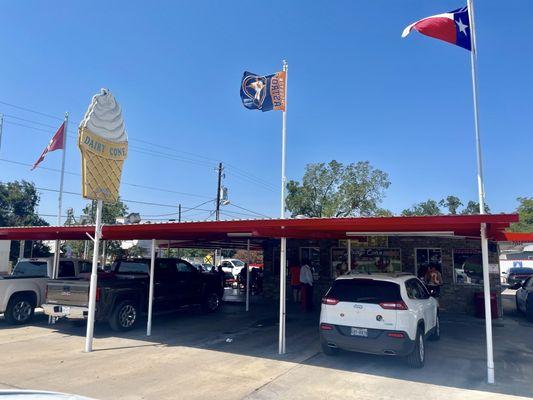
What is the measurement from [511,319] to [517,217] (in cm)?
1012

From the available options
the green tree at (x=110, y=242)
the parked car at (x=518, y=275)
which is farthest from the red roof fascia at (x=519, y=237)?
the green tree at (x=110, y=242)

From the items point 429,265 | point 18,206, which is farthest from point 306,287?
point 18,206

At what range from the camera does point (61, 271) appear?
13.9 metres

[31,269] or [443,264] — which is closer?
[31,269]

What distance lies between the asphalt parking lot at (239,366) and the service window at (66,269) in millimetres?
1964

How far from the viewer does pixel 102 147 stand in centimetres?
988

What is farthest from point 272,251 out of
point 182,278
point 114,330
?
point 114,330

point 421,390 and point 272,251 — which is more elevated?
point 272,251

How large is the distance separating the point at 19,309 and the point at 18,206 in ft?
84.2

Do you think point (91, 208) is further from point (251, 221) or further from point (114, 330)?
point (251, 221)

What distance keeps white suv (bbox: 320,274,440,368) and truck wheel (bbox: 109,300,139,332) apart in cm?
570

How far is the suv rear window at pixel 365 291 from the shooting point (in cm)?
789

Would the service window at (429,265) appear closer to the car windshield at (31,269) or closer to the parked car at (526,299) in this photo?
the parked car at (526,299)

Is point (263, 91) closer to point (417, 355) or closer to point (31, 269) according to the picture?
point (417, 355)
